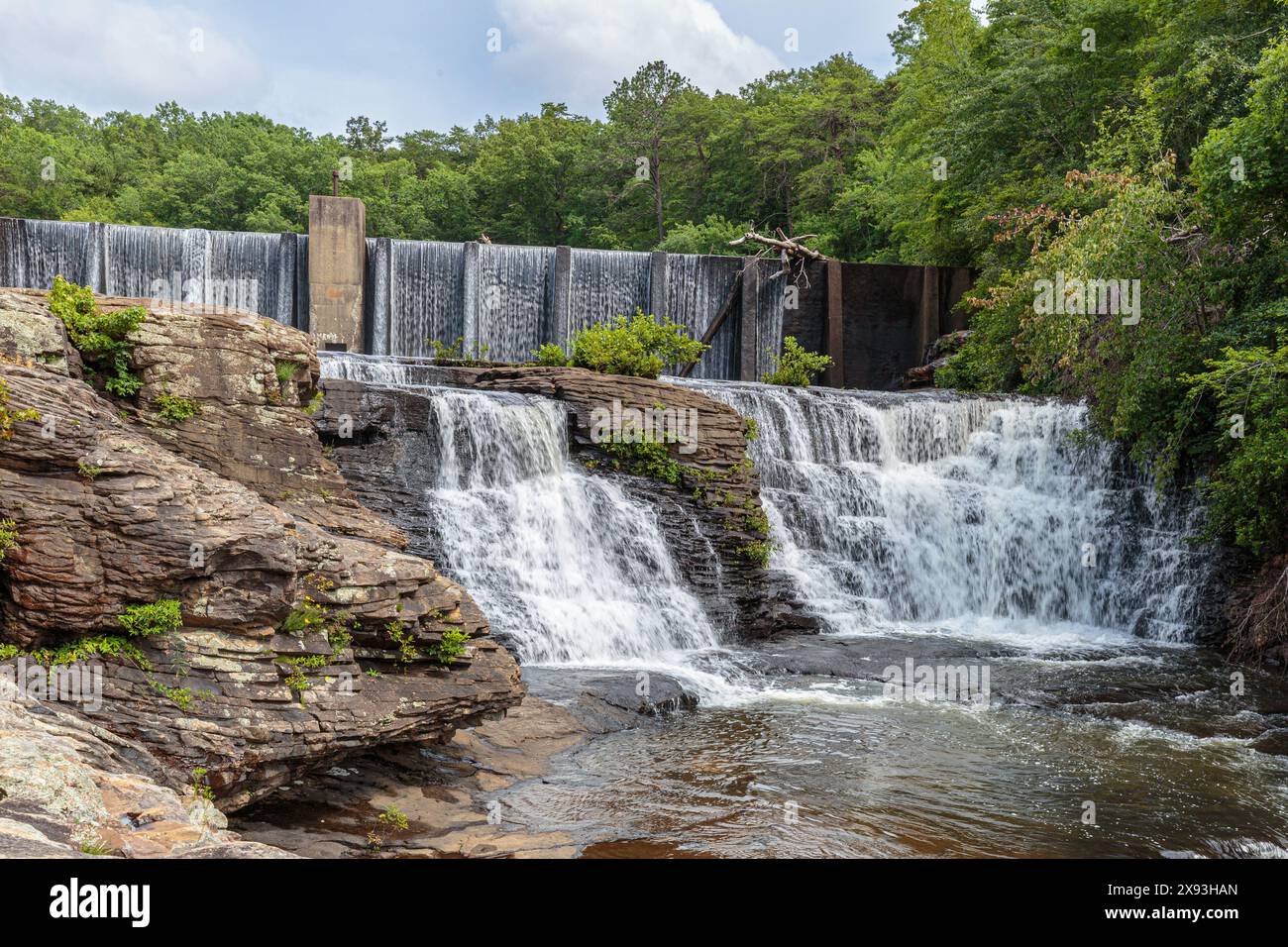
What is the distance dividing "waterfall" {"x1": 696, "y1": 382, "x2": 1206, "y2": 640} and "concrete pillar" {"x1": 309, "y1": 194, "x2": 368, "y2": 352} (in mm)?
9727

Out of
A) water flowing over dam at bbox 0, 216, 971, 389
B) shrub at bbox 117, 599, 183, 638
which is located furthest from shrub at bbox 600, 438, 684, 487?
water flowing over dam at bbox 0, 216, 971, 389

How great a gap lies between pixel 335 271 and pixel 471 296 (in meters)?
2.91

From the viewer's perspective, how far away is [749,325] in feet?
79.9

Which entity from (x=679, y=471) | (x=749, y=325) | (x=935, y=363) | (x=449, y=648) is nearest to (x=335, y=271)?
(x=749, y=325)

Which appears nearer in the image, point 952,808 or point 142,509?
point 142,509

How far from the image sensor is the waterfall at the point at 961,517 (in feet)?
47.1

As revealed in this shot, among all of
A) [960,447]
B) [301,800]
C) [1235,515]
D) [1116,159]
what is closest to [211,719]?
[301,800]

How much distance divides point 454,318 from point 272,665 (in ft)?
60.6

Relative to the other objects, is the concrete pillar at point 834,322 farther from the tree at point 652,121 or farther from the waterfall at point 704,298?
the tree at point 652,121

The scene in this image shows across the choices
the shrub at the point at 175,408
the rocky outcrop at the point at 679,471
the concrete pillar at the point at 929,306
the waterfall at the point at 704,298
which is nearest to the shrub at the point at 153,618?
the shrub at the point at 175,408

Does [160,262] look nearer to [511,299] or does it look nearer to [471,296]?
[471,296]
